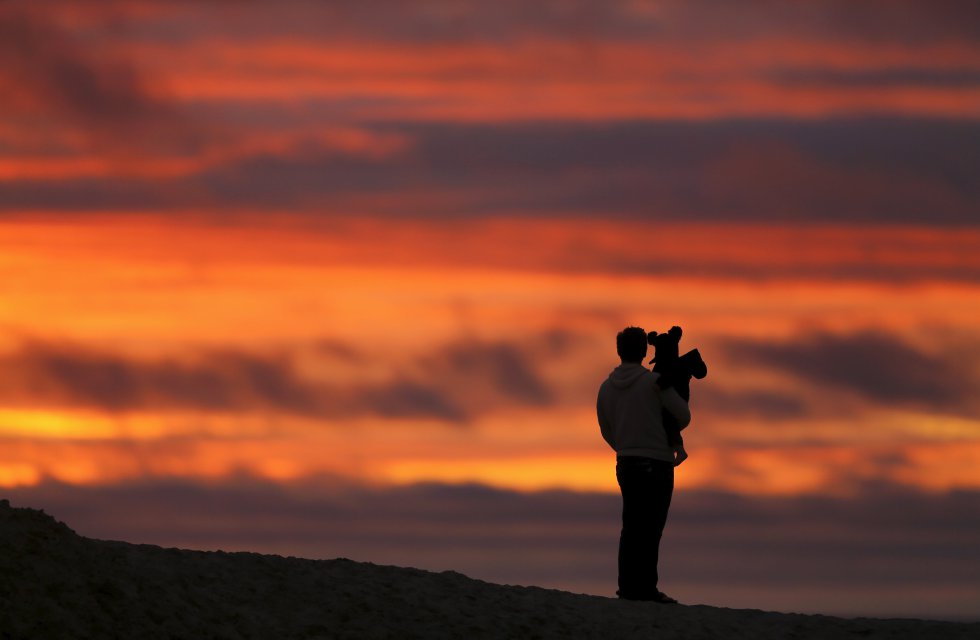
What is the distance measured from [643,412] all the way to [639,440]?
0.94ft

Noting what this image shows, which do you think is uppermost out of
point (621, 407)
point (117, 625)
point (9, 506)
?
point (621, 407)

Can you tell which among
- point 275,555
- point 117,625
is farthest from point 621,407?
point 117,625

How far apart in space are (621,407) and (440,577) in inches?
101

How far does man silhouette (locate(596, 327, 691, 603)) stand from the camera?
16.0m

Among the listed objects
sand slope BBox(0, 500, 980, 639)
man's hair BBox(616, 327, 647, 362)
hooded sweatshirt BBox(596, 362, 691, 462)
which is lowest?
sand slope BBox(0, 500, 980, 639)

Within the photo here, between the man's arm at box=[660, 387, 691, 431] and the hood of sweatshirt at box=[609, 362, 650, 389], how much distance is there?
0.32 meters

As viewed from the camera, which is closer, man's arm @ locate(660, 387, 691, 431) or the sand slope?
the sand slope

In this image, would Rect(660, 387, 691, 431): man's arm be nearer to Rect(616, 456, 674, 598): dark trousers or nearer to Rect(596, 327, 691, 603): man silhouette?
Rect(596, 327, 691, 603): man silhouette

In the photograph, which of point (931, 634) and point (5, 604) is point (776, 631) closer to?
point (931, 634)

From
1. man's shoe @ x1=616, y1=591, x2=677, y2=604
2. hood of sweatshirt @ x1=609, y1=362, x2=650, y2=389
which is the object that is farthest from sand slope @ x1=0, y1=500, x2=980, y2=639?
hood of sweatshirt @ x1=609, y1=362, x2=650, y2=389

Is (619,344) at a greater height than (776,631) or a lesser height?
greater

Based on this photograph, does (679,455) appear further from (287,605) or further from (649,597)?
(287,605)

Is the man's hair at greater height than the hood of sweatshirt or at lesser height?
greater

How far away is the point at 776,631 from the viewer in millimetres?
15859
